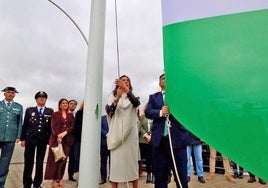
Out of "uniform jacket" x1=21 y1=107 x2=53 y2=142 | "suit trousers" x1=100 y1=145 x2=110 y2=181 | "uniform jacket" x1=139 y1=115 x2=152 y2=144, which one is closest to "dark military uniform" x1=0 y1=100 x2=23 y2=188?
"uniform jacket" x1=21 y1=107 x2=53 y2=142

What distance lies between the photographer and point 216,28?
1.39 metres

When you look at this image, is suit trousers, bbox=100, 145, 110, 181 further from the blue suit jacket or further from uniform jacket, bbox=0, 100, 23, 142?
the blue suit jacket

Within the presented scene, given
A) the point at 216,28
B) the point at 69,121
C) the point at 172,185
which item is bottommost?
the point at 172,185

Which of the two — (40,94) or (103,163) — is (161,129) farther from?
(103,163)

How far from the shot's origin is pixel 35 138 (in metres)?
5.07

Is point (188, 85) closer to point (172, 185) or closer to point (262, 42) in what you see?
point (262, 42)

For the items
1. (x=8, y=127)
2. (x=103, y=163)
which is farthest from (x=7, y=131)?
(x=103, y=163)

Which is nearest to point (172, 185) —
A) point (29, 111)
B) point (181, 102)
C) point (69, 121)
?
point (69, 121)

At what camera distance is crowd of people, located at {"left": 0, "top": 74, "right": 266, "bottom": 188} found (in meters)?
3.04

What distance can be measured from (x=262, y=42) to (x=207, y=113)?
365mm

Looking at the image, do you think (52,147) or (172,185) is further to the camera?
(172,185)

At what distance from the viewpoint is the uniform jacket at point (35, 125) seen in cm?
509

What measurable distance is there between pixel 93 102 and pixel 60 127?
3230 millimetres

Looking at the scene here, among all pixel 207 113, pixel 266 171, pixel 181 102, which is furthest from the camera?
pixel 181 102
